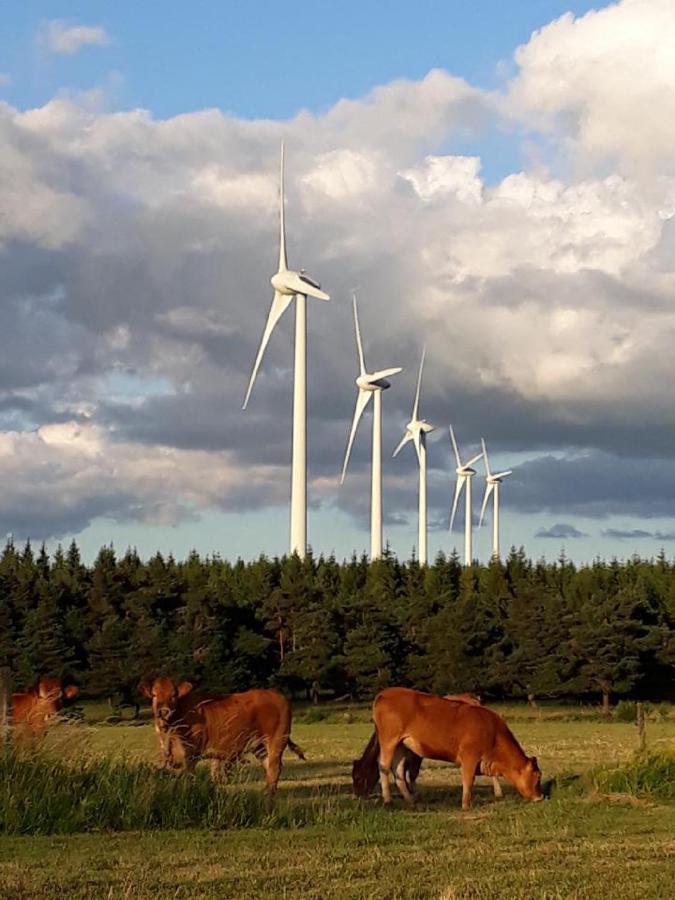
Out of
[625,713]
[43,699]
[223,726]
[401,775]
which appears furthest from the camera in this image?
[625,713]

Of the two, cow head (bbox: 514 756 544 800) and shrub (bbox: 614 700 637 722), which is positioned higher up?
cow head (bbox: 514 756 544 800)

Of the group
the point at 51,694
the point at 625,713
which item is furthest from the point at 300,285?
the point at 51,694

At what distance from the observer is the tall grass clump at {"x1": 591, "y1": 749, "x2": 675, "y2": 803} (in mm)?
19391

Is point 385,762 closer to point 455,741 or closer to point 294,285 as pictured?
point 455,741

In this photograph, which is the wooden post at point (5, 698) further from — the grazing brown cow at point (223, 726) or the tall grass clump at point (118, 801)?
the grazing brown cow at point (223, 726)

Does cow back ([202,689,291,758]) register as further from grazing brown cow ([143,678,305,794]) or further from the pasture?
the pasture

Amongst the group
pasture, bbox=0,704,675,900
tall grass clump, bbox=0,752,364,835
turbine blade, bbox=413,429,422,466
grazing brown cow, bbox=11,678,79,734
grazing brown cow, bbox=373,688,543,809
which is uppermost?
turbine blade, bbox=413,429,422,466

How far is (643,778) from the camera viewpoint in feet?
64.8

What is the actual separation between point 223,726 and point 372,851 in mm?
5938

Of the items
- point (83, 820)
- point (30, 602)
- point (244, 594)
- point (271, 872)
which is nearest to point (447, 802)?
point (83, 820)

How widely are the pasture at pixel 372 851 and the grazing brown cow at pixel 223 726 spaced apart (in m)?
0.50

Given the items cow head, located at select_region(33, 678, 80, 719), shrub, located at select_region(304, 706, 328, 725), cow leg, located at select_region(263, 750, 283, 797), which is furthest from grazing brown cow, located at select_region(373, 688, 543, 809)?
shrub, located at select_region(304, 706, 328, 725)

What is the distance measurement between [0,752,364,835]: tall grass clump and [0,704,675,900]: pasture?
5.0 inches

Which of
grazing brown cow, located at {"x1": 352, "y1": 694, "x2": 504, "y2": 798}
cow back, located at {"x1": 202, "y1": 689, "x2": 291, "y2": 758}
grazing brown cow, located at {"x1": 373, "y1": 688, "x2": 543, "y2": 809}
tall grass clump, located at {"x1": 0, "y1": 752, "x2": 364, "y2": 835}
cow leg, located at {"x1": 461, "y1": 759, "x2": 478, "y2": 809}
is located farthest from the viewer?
grazing brown cow, located at {"x1": 352, "y1": 694, "x2": 504, "y2": 798}
